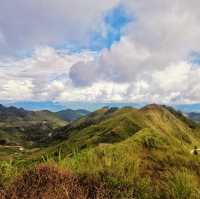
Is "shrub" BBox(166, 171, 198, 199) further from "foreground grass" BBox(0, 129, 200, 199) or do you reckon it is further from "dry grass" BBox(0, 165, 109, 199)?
"dry grass" BBox(0, 165, 109, 199)

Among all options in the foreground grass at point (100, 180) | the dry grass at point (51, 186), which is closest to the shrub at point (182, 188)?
the foreground grass at point (100, 180)

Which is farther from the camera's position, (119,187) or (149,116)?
(149,116)

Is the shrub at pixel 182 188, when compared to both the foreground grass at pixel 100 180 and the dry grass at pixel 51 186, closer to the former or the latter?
the foreground grass at pixel 100 180

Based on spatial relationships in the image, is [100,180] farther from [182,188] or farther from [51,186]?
[182,188]

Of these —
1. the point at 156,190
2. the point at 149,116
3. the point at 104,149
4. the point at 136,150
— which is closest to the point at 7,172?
the point at 104,149

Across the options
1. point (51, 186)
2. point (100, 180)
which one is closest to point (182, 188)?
point (100, 180)

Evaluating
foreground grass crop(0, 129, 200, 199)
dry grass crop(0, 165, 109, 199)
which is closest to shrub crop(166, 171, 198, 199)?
foreground grass crop(0, 129, 200, 199)

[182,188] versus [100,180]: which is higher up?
[100,180]

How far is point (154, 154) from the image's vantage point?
52.2ft

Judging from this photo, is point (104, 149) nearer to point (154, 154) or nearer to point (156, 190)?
point (154, 154)

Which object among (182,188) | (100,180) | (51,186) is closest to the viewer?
(182,188)

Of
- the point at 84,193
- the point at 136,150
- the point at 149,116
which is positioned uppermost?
the point at 149,116

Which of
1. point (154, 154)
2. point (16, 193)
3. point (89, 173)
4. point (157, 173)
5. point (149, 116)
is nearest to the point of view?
point (16, 193)

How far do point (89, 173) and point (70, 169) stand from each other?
740 mm
